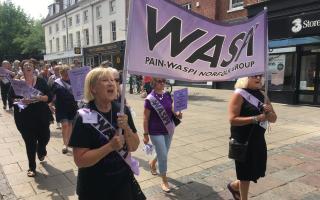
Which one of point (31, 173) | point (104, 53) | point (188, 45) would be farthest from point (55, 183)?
point (104, 53)

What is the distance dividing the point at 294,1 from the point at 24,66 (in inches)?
480

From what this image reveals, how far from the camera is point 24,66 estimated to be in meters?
5.49

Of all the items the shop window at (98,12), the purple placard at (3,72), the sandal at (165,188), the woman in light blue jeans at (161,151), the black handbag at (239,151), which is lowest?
the sandal at (165,188)

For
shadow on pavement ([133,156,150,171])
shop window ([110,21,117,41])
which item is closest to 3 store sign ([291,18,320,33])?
shadow on pavement ([133,156,150,171])

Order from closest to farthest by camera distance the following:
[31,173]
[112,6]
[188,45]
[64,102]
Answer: [188,45] < [31,173] < [64,102] < [112,6]

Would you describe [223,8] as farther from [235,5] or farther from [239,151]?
[239,151]

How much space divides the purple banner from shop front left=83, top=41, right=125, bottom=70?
25273mm

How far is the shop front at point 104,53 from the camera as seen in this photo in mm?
30234

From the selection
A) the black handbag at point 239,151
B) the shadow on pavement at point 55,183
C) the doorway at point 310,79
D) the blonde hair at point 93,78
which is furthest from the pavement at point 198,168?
the doorway at point 310,79

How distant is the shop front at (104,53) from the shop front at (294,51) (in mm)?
16152

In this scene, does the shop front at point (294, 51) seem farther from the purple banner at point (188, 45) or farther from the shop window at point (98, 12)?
the shop window at point (98, 12)

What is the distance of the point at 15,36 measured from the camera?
51375 mm

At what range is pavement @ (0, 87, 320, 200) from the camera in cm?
463

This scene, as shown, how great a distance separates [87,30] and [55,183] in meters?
33.6
